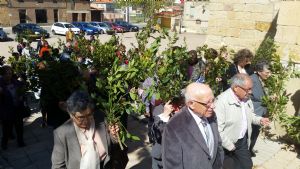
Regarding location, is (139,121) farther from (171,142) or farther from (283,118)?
(171,142)

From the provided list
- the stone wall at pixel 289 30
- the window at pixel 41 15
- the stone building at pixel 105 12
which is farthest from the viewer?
the stone building at pixel 105 12

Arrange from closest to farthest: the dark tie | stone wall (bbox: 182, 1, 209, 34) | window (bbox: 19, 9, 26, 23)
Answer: the dark tie
stone wall (bbox: 182, 1, 209, 34)
window (bbox: 19, 9, 26, 23)

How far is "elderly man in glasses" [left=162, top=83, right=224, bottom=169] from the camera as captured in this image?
3232 millimetres

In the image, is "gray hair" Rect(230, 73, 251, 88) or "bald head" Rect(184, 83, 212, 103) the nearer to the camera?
"bald head" Rect(184, 83, 212, 103)

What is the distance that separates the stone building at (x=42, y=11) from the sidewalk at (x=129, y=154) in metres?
42.7

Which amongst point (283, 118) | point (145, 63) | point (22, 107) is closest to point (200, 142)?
point (145, 63)

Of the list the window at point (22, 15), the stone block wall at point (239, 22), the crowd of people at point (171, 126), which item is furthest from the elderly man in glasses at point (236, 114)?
the window at point (22, 15)

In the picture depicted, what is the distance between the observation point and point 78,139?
313 cm

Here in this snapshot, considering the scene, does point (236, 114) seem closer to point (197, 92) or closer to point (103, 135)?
point (197, 92)

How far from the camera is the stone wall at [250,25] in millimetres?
7043

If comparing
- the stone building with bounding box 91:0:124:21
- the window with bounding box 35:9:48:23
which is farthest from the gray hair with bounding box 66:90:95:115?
the stone building with bounding box 91:0:124:21

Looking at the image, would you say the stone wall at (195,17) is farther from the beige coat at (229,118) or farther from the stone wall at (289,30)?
the beige coat at (229,118)

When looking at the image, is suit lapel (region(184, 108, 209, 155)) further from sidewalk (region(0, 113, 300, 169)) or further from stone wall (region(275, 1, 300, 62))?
stone wall (region(275, 1, 300, 62))

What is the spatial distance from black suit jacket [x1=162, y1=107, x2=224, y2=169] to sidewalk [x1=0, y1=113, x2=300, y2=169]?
2.62m
